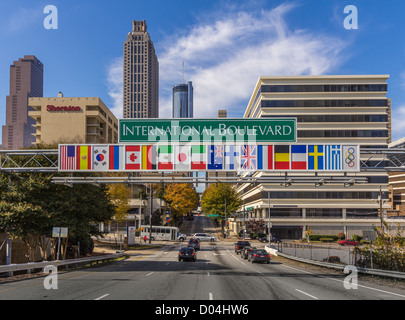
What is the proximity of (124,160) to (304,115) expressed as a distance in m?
59.4

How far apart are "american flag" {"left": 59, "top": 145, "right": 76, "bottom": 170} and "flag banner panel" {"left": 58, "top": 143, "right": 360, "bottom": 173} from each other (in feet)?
5.95

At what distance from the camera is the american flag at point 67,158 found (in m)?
21.2

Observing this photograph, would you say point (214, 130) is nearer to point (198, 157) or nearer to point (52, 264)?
point (198, 157)

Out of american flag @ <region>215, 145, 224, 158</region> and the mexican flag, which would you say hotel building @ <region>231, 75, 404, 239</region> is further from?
the mexican flag

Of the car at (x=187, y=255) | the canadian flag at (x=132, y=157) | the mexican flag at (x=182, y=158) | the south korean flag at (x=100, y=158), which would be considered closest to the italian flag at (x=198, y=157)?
the mexican flag at (x=182, y=158)

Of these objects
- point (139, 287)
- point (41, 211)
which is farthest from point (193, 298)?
point (41, 211)

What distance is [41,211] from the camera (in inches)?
1019

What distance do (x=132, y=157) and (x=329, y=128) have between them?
198ft

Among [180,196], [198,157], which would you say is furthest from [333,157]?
[180,196]

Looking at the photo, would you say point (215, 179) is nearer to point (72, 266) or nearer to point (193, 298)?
point (193, 298)

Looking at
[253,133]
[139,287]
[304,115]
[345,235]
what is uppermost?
[304,115]

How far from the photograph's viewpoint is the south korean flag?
2081cm

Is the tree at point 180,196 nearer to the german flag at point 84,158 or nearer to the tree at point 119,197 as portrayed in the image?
the tree at point 119,197

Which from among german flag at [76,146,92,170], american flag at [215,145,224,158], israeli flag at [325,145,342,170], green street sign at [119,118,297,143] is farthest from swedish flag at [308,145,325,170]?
german flag at [76,146,92,170]
